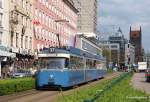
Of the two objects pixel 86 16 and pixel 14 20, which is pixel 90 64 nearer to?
pixel 14 20

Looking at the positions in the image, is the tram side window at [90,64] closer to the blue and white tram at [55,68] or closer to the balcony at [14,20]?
the blue and white tram at [55,68]

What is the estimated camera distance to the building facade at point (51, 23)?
79.1 meters

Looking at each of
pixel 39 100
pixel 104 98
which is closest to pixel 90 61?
pixel 39 100

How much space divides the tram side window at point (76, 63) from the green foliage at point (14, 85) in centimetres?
343

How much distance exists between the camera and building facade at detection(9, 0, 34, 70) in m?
64.6

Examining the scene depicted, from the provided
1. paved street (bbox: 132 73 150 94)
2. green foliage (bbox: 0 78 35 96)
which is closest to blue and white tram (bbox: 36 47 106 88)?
green foliage (bbox: 0 78 35 96)

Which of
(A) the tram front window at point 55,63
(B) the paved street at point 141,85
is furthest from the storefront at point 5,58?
(A) the tram front window at point 55,63

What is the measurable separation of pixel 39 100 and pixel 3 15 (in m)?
37.3

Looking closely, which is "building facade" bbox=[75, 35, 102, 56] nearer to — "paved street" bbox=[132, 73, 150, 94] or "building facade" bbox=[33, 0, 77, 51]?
"building facade" bbox=[33, 0, 77, 51]

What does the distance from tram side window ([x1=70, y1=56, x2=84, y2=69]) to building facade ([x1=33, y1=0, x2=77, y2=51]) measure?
23.9 m

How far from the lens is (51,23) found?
92188 millimetres

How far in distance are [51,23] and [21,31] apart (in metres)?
23.4

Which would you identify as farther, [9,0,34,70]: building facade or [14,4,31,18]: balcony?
[14,4,31,18]: balcony

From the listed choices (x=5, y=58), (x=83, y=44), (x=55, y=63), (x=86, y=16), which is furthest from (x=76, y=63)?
(x=86, y=16)
